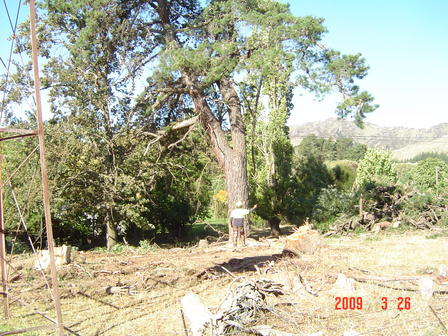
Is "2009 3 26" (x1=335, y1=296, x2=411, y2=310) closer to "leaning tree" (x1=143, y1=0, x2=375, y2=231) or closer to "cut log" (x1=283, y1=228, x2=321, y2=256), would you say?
"cut log" (x1=283, y1=228, x2=321, y2=256)

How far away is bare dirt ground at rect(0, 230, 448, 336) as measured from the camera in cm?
598

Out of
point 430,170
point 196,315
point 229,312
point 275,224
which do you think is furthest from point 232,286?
point 430,170

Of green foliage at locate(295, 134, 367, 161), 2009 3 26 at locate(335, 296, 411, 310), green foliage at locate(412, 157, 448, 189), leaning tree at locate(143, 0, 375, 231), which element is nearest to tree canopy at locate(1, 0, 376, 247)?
leaning tree at locate(143, 0, 375, 231)

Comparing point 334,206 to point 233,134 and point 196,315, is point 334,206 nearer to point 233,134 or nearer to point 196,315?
point 233,134

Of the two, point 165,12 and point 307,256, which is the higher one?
point 165,12

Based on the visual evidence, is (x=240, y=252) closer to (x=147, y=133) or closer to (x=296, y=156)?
(x=147, y=133)

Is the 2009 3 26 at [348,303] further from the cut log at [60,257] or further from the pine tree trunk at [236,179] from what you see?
the pine tree trunk at [236,179]

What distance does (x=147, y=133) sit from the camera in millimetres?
15969

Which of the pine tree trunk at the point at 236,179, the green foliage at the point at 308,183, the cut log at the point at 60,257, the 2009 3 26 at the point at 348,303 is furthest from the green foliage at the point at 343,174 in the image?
the 2009 3 26 at the point at 348,303

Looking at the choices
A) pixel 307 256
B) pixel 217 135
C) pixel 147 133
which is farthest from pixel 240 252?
pixel 147 133

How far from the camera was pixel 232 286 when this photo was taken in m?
8.12

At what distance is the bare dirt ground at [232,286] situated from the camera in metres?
5.98

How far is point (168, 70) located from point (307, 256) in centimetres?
658

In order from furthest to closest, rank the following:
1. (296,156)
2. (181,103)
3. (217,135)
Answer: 1. (296,156)
2. (181,103)
3. (217,135)
